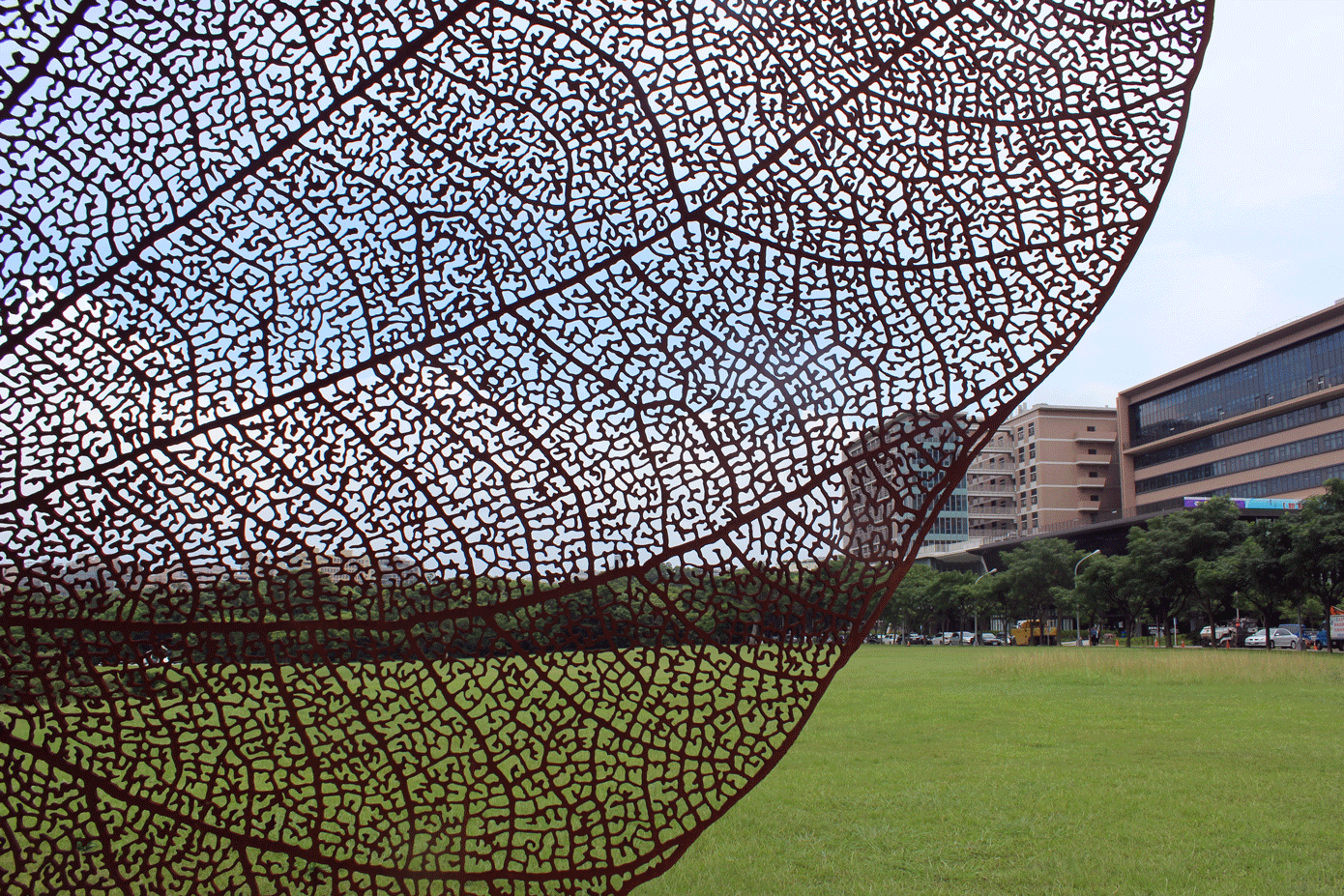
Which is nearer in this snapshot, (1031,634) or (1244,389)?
(1031,634)

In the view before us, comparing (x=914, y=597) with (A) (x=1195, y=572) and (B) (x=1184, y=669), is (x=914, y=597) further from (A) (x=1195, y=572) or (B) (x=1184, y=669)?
(B) (x=1184, y=669)

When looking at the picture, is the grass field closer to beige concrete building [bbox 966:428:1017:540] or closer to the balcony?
beige concrete building [bbox 966:428:1017:540]

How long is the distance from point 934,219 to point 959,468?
0.60m

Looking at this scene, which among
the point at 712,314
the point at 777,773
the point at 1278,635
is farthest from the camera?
the point at 1278,635

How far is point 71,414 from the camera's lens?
2.00m

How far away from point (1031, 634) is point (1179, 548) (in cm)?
1344

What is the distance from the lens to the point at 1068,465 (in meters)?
54.9

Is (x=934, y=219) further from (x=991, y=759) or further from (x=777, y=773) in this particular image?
(x=991, y=759)

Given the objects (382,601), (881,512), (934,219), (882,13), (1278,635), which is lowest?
(1278,635)

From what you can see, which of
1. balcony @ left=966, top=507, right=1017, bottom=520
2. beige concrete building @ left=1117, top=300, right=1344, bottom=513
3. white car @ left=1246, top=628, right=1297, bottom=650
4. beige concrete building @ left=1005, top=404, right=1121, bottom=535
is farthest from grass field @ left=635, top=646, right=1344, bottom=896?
balcony @ left=966, top=507, right=1017, bottom=520

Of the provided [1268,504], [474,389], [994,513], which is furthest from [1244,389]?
[474,389]

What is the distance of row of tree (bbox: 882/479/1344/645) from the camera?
21.1 metres

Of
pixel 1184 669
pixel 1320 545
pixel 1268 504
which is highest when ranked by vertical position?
pixel 1268 504

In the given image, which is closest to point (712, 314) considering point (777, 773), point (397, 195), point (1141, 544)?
point (397, 195)
